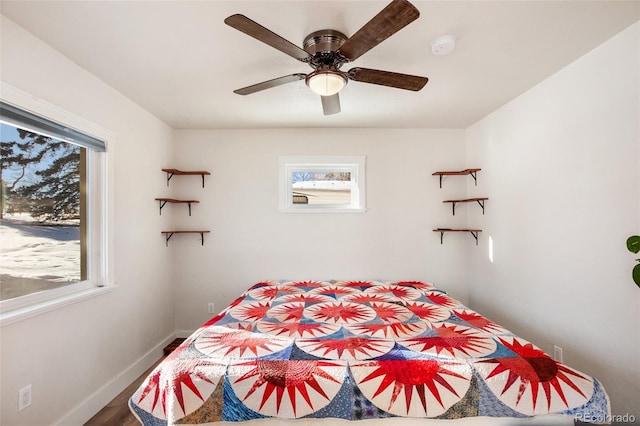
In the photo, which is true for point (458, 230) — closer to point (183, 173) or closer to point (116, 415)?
point (183, 173)

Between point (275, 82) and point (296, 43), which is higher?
point (296, 43)

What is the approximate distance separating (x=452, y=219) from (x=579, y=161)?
1444mm

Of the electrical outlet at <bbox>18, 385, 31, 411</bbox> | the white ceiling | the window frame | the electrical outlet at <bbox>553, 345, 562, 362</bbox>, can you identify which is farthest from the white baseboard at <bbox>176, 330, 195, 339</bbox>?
the electrical outlet at <bbox>553, 345, 562, 362</bbox>

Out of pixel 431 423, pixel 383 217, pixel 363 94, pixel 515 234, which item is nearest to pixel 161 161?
pixel 363 94

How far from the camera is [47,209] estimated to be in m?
1.82

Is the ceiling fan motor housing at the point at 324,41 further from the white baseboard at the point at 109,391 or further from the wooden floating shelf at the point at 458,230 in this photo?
the white baseboard at the point at 109,391

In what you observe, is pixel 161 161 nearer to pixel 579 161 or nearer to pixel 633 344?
pixel 579 161

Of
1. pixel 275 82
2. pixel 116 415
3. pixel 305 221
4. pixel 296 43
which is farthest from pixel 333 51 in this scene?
pixel 116 415

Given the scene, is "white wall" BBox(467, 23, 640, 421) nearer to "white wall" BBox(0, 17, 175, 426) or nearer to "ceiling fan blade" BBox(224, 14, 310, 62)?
"ceiling fan blade" BBox(224, 14, 310, 62)

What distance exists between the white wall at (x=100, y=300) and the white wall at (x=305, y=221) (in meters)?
0.31

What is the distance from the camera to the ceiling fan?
3.96 feet

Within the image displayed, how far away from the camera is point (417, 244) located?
10.5 feet

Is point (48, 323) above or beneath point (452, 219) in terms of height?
beneath

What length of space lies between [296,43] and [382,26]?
629 mm
